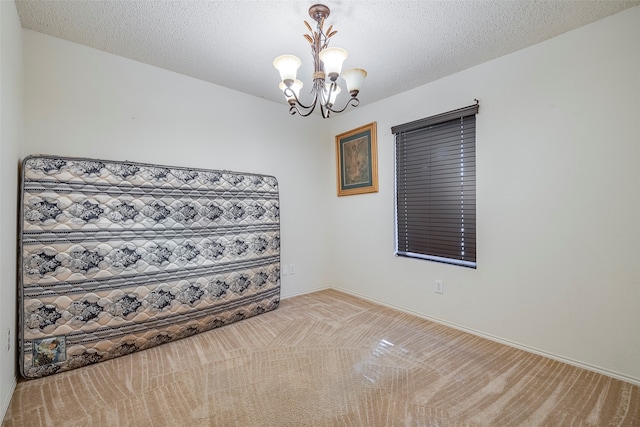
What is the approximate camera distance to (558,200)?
207 centimetres

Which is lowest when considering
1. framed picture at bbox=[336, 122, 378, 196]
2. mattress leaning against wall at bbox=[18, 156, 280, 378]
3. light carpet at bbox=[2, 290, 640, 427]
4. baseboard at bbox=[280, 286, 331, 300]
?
light carpet at bbox=[2, 290, 640, 427]

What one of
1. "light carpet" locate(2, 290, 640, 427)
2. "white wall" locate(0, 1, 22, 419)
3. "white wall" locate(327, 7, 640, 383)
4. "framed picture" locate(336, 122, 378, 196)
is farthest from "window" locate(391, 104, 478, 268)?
"white wall" locate(0, 1, 22, 419)

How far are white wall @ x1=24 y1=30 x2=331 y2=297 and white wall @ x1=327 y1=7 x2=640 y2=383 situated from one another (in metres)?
1.59

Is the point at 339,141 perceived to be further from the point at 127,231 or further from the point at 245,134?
the point at 127,231

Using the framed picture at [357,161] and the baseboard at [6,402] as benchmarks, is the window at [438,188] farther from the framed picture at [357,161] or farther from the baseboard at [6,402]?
the baseboard at [6,402]

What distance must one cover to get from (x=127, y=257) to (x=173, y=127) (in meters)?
1.25

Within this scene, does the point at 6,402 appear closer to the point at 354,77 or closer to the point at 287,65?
the point at 287,65

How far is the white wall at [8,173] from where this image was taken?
1536 millimetres

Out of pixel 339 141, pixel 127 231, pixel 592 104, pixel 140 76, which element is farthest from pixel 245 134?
pixel 592 104

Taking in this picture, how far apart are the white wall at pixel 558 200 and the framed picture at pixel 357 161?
2.52ft

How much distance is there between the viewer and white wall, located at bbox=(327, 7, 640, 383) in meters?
1.82

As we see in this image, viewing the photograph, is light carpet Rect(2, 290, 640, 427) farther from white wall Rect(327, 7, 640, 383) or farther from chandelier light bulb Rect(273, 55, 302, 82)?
chandelier light bulb Rect(273, 55, 302, 82)

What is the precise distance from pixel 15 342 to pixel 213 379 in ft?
4.26

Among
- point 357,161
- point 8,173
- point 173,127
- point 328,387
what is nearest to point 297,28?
point 173,127
